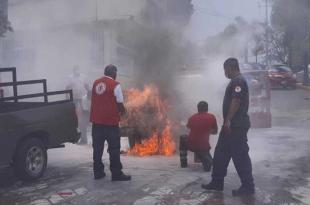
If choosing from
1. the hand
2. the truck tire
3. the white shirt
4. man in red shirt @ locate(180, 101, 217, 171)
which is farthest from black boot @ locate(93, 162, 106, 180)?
the white shirt

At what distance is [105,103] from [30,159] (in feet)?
4.80

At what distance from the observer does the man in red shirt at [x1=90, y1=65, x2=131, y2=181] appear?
750 cm

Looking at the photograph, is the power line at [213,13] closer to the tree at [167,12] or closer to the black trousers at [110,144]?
the tree at [167,12]

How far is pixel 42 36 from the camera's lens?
18.5m

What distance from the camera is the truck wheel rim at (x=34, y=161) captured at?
770 cm

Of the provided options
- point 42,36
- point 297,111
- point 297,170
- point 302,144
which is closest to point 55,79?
point 42,36

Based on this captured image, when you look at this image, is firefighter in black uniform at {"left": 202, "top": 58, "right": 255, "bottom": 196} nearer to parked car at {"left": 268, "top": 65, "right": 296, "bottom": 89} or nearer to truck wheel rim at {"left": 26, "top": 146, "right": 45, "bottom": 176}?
truck wheel rim at {"left": 26, "top": 146, "right": 45, "bottom": 176}

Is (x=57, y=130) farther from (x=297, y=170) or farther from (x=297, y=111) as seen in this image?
(x=297, y=111)

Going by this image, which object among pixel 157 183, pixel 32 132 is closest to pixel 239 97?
pixel 157 183

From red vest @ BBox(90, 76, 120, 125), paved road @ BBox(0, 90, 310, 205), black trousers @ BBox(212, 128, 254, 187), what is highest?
red vest @ BBox(90, 76, 120, 125)

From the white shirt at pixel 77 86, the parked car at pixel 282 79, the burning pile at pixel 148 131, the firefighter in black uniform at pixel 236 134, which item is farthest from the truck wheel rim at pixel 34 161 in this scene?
the parked car at pixel 282 79

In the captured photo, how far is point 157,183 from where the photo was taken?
7367 millimetres

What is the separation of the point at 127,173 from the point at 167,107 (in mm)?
2428

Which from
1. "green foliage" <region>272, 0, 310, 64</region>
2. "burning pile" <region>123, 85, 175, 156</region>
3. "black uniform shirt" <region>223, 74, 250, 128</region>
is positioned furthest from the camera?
"green foliage" <region>272, 0, 310, 64</region>
